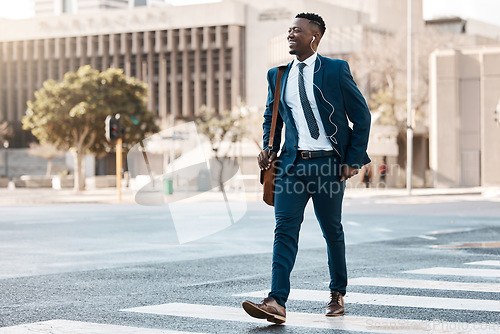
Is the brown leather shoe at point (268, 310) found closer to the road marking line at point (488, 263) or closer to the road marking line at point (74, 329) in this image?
Answer: the road marking line at point (74, 329)

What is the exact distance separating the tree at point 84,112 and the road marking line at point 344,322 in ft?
127

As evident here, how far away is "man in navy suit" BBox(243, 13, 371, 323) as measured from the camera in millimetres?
5770

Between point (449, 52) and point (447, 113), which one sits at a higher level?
point (449, 52)

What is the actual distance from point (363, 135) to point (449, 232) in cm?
1006

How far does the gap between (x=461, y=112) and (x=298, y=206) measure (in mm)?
48190

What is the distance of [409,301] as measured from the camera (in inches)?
268

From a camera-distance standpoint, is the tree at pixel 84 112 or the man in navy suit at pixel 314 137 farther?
the tree at pixel 84 112

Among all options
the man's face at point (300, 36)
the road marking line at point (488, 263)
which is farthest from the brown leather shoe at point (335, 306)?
the road marking line at point (488, 263)

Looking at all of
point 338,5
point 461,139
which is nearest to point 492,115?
point 461,139

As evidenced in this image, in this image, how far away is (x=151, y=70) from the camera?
9388 centimetres

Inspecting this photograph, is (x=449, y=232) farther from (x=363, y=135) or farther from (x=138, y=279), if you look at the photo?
(x=363, y=135)

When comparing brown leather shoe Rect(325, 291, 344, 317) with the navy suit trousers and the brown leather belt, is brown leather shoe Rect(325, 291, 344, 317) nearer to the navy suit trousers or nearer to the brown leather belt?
the navy suit trousers

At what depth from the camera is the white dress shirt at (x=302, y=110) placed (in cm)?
584

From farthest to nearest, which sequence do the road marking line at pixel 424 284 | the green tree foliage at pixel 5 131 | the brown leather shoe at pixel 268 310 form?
the green tree foliage at pixel 5 131
the road marking line at pixel 424 284
the brown leather shoe at pixel 268 310
